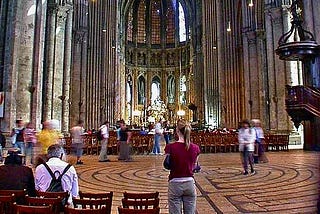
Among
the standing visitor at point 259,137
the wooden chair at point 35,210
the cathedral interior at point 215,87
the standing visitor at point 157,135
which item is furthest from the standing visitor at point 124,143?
the wooden chair at point 35,210

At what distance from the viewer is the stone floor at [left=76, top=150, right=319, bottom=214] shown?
5676 millimetres

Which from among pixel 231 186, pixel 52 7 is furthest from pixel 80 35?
pixel 231 186

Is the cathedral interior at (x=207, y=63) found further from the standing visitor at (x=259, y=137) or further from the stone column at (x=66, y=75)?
the standing visitor at (x=259, y=137)

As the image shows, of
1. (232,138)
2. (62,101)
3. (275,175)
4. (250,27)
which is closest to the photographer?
(275,175)

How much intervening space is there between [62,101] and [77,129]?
32.0ft

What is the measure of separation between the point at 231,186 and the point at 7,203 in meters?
5.48

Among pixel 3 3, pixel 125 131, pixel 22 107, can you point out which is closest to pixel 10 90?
pixel 22 107

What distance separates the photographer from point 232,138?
18438mm

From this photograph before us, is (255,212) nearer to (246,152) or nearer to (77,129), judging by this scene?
(246,152)

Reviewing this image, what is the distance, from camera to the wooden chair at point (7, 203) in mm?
3576

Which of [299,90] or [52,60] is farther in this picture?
[52,60]

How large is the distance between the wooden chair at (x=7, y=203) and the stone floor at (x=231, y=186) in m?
2.23

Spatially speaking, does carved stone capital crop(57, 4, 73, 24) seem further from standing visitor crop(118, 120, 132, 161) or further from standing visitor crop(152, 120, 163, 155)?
standing visitor crop(118, 120, 132, 161)

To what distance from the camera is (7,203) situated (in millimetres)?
3596
